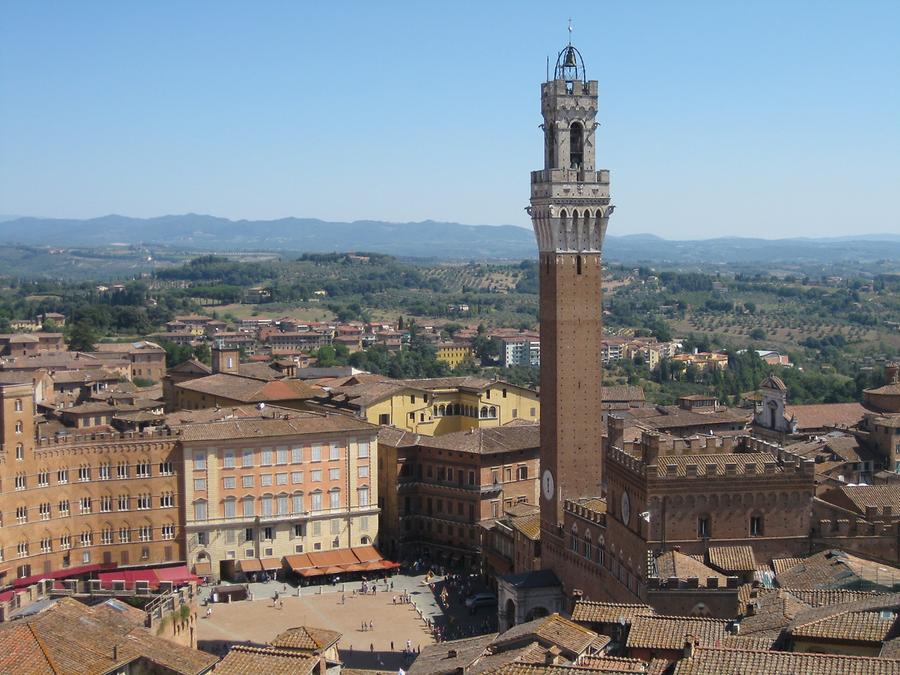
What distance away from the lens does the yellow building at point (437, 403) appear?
255 ft

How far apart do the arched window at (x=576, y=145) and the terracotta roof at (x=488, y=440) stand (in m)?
16.7

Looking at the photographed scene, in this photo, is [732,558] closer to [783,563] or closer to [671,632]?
[783,563]

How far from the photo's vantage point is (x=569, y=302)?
57.4m

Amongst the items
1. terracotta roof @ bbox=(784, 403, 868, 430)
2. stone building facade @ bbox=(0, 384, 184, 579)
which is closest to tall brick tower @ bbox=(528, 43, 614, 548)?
stone building facade @ bbox=(0, 384, 184, 579)

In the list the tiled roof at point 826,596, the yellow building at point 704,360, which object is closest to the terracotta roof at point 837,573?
the tiled roof at point 826,596

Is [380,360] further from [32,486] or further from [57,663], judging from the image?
[57,663]

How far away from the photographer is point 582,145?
5862 cm

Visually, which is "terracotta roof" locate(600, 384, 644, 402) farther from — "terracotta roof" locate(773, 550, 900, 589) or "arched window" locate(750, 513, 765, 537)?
"terracotta roof" locate(773, 550, 900, 589)

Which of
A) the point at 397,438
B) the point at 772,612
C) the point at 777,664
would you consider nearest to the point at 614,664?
the point at 777,664

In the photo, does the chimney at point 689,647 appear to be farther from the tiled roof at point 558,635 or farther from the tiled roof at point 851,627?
the tiled roof at point 558,635

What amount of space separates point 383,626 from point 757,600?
24093 millimetres

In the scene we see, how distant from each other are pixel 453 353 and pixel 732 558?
12158 cm

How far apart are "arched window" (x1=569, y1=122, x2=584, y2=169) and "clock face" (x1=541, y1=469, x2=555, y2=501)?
13.3 meters

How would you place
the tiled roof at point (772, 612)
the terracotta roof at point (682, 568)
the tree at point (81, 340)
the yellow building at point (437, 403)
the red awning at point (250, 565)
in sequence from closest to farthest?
the tiled roof at point (772, 612), the terracotta roof at point (682, 568), the red awning at point (250, 565), the yellow building at point (437, 403), the tree at point (81, 340)
